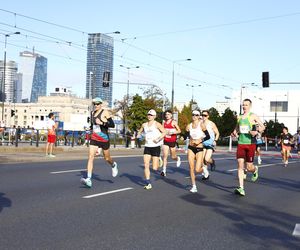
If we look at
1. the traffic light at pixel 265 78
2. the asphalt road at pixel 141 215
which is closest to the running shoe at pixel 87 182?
the asphalt road at pixel 141 215

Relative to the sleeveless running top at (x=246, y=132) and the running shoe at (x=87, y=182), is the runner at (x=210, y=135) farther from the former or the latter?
the running shoe at (x=87, y=182)

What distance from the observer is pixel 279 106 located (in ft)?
338

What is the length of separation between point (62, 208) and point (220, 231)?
2753 mm

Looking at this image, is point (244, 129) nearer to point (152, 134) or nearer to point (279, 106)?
point (152, 134)

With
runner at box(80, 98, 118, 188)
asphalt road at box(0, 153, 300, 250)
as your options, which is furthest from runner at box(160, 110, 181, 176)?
runner at box(80, 98, 118, 188)

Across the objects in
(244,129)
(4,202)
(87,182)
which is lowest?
(4,202)

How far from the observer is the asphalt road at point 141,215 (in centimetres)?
601

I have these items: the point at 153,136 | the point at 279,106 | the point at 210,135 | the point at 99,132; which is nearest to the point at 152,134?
the point at 153,136

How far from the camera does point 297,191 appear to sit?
12.1 metres

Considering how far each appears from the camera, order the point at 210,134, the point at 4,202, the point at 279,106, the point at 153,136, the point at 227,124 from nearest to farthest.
→ the point at 4,202, the point at 153,136, the point at 210,134, the point at 227,124, the point at 279,106

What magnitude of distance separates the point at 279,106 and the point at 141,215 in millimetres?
99103

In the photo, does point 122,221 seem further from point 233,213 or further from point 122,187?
point 122,187

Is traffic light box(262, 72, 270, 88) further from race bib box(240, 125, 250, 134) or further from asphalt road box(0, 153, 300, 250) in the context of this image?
race bib box(240, 125, 250, 134)

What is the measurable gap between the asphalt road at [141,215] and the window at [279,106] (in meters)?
92.9
